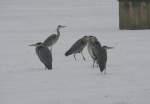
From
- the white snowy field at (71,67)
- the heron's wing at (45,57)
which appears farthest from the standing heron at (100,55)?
the heron's wing at (45,57)

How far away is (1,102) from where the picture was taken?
9609 millimetres

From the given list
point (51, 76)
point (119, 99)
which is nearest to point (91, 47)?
point (51, 76)

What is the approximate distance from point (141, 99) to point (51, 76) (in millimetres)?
2738

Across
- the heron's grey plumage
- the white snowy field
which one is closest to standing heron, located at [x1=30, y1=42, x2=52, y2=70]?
the white snowy field

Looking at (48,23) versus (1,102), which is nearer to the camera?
(1,102)

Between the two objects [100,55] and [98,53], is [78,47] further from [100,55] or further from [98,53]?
[100,55]

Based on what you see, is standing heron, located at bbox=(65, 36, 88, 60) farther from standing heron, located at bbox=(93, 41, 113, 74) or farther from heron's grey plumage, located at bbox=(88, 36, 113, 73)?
standing heron, located at bbox=(93, 41, 113, 74)

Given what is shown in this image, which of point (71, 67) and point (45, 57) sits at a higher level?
point (45, 57)

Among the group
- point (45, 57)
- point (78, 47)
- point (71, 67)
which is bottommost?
point (71, 67)

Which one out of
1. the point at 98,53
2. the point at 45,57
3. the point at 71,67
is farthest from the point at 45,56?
the point at 98,53

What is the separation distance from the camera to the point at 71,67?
13.2m

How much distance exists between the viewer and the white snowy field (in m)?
10.0

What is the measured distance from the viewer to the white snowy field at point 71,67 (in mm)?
10039

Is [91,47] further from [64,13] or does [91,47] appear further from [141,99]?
[64,13]
